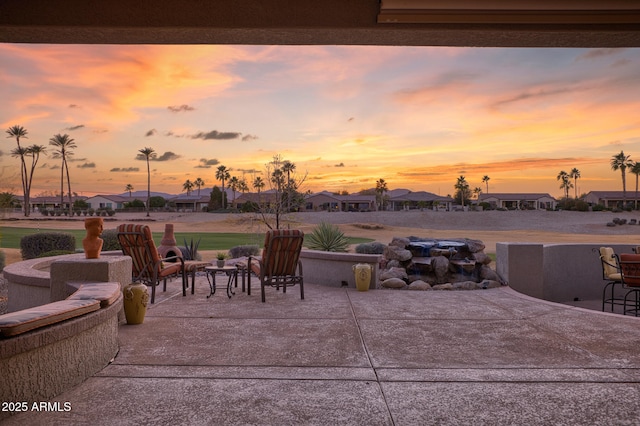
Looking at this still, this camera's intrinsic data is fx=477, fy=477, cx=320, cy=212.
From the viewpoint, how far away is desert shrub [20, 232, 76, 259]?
14703 millimetres

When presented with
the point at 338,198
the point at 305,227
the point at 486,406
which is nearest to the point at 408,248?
the point at 486,406

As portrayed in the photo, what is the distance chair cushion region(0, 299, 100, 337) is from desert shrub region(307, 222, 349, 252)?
8.67 metres

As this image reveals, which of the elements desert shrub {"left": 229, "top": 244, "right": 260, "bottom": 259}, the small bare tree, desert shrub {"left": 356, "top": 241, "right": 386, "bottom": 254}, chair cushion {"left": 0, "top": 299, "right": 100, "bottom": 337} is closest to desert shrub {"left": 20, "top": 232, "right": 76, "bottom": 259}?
desert shrub {"left": 229, "top": 244, "right": 260, "bottom": 259}

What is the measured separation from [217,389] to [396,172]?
108ft

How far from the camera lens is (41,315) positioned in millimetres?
3627

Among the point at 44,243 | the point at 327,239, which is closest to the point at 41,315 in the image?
the point at 327,239

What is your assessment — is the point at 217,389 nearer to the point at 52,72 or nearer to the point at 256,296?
the point at 256,296

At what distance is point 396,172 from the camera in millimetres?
36031

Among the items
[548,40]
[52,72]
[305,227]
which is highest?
[52,72]

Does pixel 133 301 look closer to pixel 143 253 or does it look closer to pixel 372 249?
pixel 143 253

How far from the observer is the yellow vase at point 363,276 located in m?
9.20

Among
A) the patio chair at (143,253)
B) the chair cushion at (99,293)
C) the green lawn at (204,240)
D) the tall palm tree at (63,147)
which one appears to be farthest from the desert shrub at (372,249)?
the tall palm tree at (63,147)

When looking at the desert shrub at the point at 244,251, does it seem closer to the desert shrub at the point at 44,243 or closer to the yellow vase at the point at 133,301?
the desert shrub at the point at 44,243

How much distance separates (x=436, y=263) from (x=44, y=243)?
11869 mm
